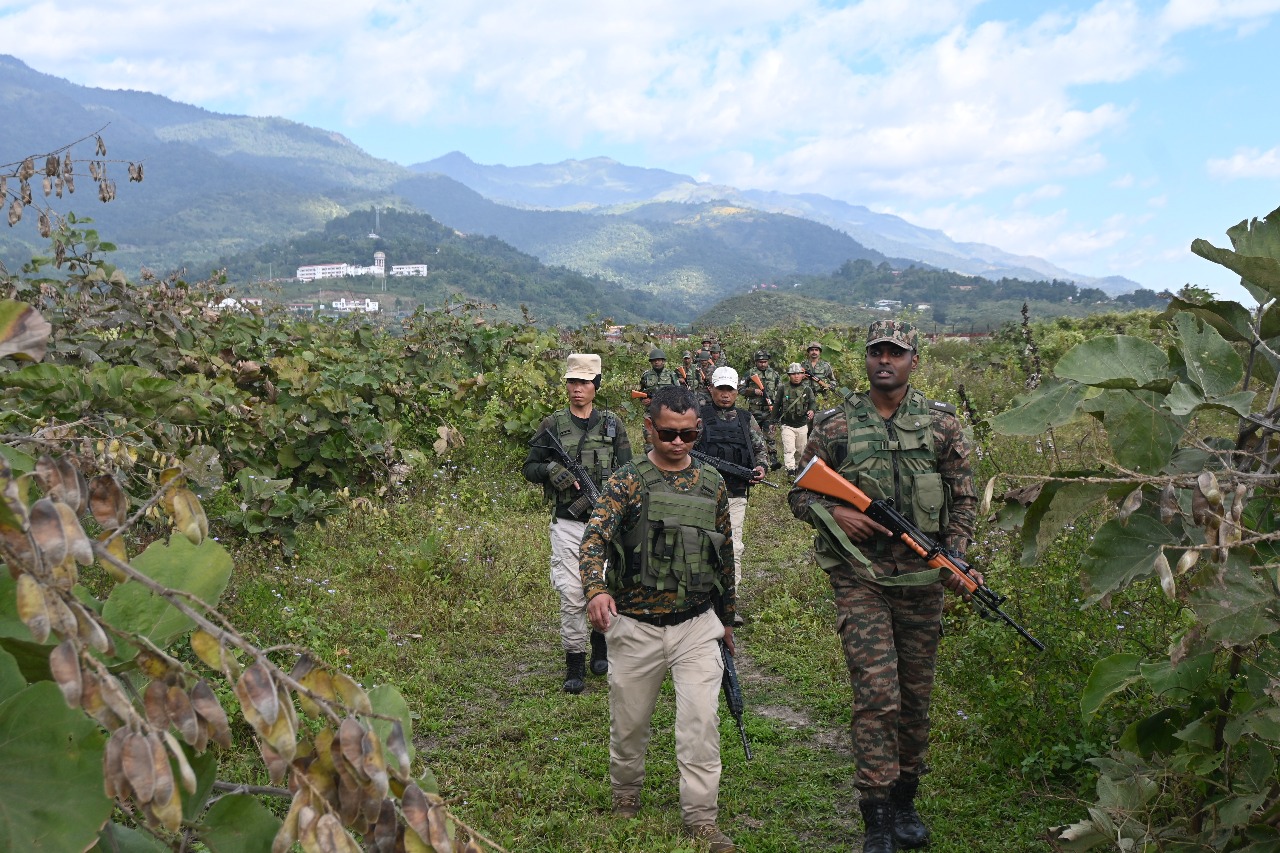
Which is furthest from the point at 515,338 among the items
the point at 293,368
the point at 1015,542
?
the point at 1015,542

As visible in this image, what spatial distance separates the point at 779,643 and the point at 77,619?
21.1 ft

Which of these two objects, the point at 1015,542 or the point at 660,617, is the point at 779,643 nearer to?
the point at 1015,542

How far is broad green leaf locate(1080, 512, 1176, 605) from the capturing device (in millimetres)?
1850

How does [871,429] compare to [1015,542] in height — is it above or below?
above

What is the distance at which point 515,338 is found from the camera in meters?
13.3

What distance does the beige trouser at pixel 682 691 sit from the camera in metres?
3.90

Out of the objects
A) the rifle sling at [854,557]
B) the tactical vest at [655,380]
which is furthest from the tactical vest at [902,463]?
the tactical vest at [655,380]

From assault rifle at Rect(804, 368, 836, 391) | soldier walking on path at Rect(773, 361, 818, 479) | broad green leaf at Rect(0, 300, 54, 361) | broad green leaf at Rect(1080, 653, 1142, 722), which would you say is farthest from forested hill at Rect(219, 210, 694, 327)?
broad green leaf at Rect(0, 300, 54, 361)

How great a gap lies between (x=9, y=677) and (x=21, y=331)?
12.4 inches

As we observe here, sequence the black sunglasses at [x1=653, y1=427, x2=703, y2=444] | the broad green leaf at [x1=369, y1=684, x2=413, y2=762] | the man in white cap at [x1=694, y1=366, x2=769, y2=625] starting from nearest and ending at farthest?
the broad green leaf at [x1=369, y1=684, x2=413, y2=762], the black sunglasses at [x1=653, y1=427, x2=703, y2=444], the man in white cap at [x1=694, y1=366, x2=769, y2=625]

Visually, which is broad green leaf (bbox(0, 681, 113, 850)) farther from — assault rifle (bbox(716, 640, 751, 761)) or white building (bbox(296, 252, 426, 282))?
white building (bbox(296, 252, 426, 282))

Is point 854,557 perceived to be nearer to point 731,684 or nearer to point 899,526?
point 899,526

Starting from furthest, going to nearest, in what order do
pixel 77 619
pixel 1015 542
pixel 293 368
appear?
pixel 293 368 < pixel 1015 542 < pixel 77 619

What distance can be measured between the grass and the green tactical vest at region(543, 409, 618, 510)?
1.28 m
